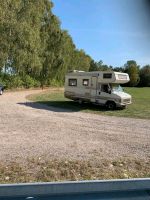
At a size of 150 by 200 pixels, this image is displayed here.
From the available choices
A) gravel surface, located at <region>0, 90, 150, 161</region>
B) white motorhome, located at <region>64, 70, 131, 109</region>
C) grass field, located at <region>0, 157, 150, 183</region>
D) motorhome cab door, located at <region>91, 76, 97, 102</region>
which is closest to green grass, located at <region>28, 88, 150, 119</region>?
white motorhome, located at <region>64, 70, 131, 109</region>

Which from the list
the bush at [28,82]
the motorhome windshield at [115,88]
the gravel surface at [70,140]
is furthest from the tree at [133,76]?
the gravel surface at [70,140]

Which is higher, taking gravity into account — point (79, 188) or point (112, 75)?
point (112, 75)

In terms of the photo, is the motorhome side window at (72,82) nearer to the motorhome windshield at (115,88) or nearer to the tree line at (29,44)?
the motorhome windshield at (115,88)

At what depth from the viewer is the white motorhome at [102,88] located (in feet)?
67.8

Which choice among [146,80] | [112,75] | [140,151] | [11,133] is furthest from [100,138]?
[146,80]

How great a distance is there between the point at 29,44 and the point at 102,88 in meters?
18.2

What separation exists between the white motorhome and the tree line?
14.6m

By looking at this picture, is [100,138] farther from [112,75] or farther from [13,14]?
[13,14]

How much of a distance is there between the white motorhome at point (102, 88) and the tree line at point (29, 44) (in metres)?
14.6

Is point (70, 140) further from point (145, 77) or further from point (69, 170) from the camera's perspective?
point (145, 77)

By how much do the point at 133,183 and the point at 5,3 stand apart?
3100cm

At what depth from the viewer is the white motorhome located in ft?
67.8

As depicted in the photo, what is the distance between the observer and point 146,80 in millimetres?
105375

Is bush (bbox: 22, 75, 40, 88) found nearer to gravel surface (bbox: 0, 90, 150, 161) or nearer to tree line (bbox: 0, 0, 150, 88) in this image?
tree line (bbox: 0, 0, 150, 88)
